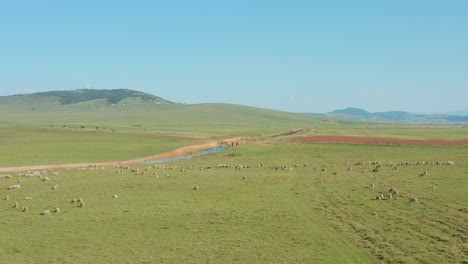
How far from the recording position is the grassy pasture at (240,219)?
23.3 meters

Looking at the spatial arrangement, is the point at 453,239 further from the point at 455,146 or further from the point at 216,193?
the point at 455,146

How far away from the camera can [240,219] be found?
101ft

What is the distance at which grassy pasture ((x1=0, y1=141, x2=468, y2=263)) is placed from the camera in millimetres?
→ 23266

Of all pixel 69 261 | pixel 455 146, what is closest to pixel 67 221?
pixel 69 261

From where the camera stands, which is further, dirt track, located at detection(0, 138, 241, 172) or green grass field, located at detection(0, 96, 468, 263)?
dirt track, located at detection(0, 138, 241, 172)

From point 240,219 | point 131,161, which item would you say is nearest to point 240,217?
point 240,219

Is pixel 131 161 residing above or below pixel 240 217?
below

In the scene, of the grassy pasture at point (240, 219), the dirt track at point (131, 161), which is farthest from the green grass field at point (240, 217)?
the dirt track at point (131, 161)

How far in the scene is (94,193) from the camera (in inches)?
1566

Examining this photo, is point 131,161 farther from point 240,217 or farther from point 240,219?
point 240,219

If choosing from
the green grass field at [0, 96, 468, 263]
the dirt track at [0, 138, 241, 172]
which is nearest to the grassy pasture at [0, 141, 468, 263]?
the green grass field at [0, 96, 468, 263]

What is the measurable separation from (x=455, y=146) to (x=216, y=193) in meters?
68.8

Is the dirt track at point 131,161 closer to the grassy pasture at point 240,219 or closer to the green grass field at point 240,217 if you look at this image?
the green grass field at point 240,217

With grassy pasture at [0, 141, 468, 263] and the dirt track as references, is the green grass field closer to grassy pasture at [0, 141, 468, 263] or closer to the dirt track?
grassy pasture at [0, 141, 468, 263]
